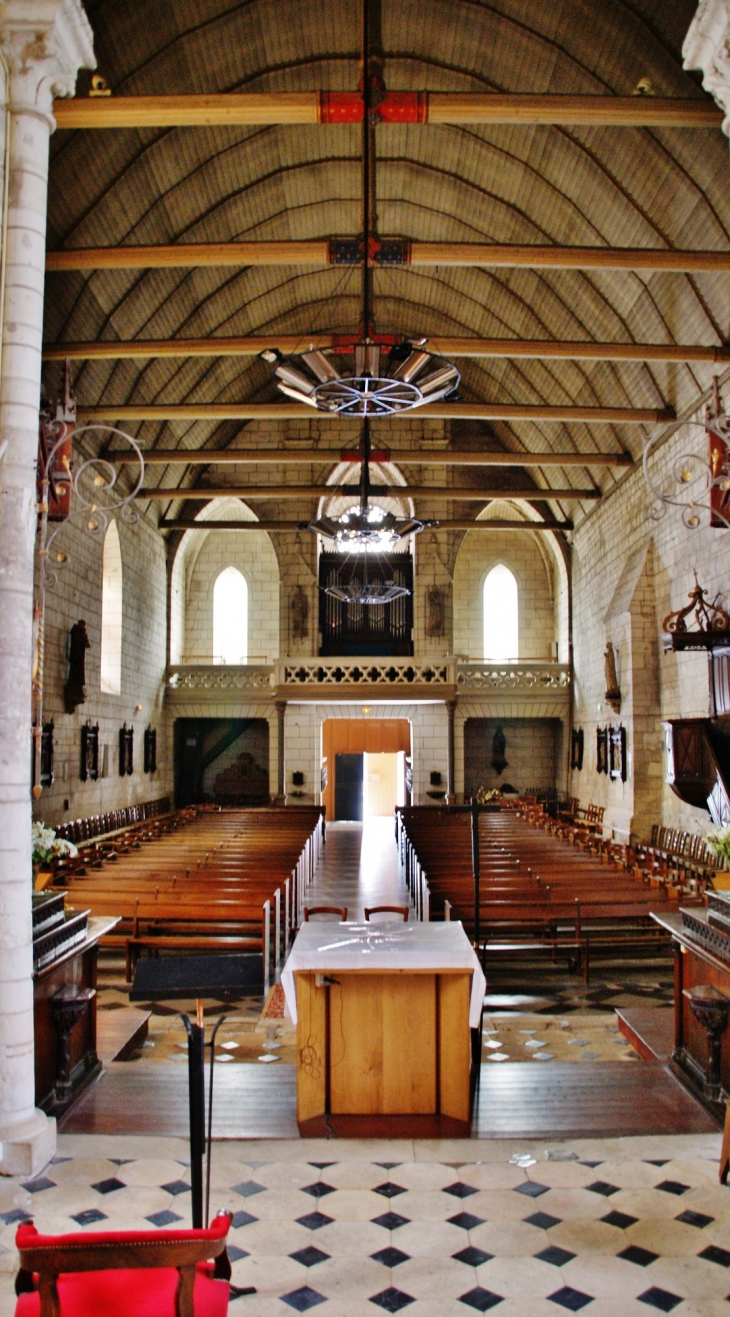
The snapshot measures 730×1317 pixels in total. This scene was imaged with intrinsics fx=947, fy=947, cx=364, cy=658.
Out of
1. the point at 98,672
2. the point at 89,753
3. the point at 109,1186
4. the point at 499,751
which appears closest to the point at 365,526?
the point at 98,672

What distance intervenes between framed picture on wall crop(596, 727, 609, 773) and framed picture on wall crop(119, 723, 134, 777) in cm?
1017

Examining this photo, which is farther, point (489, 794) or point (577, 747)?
point (489, 794)

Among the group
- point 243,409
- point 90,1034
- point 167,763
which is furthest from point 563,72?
point 167,763

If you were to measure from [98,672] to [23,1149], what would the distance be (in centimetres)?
1435

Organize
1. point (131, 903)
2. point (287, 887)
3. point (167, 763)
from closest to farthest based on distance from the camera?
point (131, 903), point (287, 887), point (167, 763)

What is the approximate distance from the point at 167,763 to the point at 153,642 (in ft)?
11.1

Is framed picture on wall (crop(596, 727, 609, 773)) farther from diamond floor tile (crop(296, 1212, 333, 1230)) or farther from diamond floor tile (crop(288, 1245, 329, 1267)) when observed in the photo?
diamond floor tile (crop(288, 1245, 329, 1267))

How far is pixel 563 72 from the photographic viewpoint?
1262cm

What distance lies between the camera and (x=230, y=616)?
27453 mm

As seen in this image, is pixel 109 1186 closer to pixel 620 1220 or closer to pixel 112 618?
pixel 620 1220

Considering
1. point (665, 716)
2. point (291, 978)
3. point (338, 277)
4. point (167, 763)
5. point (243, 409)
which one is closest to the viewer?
point (291, 978)

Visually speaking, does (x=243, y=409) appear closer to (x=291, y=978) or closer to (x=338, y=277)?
(x=338, y=277)

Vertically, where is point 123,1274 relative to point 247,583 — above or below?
below

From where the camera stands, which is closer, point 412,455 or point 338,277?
point 412,455
